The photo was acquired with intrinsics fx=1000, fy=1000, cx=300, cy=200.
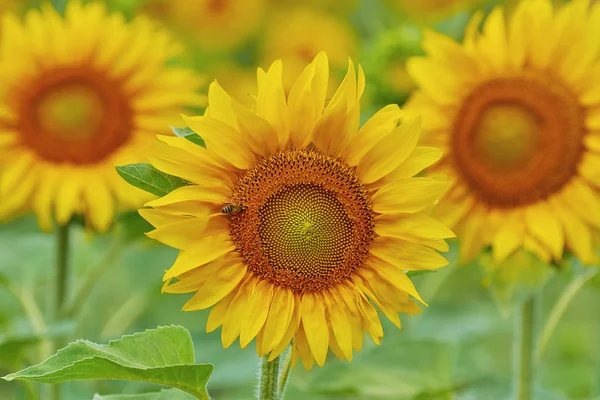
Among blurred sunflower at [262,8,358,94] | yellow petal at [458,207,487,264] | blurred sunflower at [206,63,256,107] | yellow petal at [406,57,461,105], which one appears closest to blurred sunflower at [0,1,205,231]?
yellow petal at [406,57,461,105]

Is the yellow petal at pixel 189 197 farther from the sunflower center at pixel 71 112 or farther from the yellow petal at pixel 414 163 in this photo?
the sunflower center at pixel 71 112

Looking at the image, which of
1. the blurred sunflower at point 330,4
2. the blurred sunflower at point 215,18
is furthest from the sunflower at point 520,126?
the blurred sunflower at point 330,4

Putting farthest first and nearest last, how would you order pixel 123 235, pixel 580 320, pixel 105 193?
pixel 580 320 → pixel 123 235 → pixel 105 193

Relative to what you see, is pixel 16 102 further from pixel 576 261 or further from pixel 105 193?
pixel 576 261

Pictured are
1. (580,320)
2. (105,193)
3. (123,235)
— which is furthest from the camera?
(580,320)

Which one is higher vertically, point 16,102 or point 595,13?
point 16,102

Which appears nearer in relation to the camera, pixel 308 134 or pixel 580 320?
pixel 308 134

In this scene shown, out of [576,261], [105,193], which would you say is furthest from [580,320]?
[105,193]
